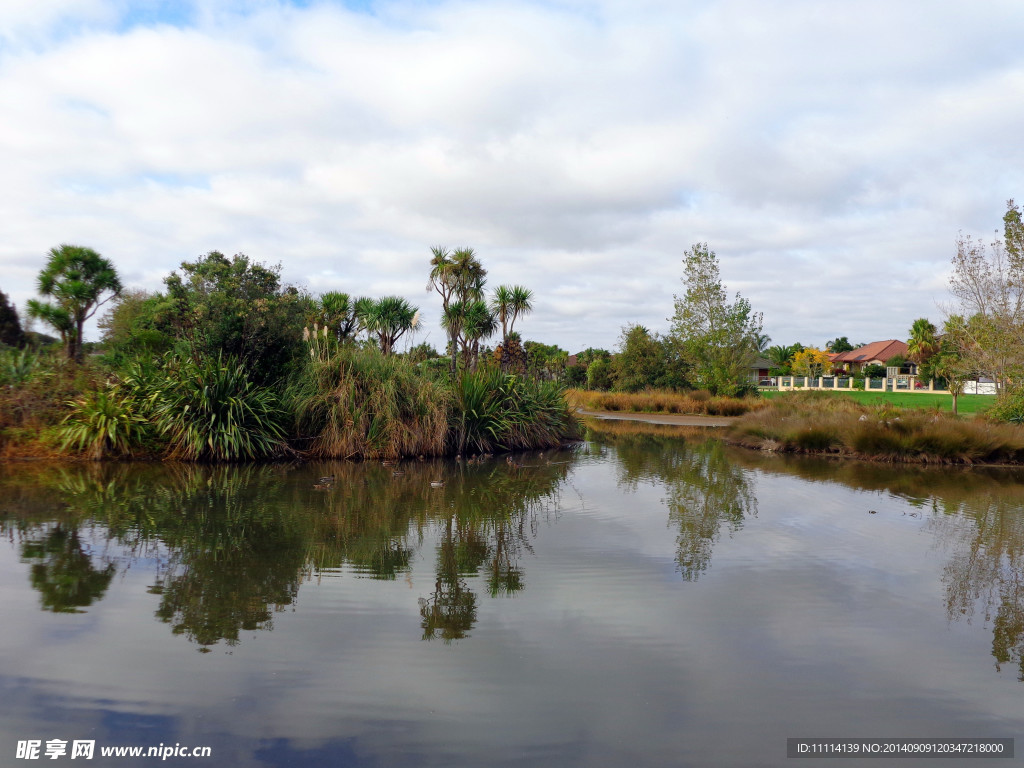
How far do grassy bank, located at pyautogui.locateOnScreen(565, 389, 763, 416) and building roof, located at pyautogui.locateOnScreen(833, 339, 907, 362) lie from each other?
53133mm

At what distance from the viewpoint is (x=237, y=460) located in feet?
43.1

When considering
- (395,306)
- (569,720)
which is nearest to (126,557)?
(569,720)

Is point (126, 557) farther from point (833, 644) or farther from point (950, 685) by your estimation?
point (950, 685)

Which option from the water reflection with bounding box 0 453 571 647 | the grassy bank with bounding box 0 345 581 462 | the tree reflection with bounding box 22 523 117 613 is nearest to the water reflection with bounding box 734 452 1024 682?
the water reflection with bounding box 0 453 571 647

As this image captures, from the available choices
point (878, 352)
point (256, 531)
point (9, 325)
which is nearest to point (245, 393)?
point (256, 531)

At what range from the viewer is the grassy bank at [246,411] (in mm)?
12773

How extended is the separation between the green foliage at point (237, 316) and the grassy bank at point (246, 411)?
1.36ft

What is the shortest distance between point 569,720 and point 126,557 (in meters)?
4.94

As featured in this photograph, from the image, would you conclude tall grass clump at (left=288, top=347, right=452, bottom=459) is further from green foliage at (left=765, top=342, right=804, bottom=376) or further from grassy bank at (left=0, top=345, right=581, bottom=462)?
green foliage at (left=765, top=342, right=804, bottom=376)

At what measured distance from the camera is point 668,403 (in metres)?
32.2

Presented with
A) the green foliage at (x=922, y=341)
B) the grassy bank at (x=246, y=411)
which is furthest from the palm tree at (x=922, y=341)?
the grassy bank at (x=246, y=411)

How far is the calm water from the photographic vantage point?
11.1 feet

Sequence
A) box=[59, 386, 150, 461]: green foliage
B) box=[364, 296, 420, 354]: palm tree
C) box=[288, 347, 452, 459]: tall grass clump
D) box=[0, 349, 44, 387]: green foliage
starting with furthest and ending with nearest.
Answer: box=[364, 296, 420, 354]: palm tree < box=[288, 347, 452, 459]: tall grass clump < box=[0, 349, 44, 387]: green foliage < box=[59, 386, 150, 461]: green foliage

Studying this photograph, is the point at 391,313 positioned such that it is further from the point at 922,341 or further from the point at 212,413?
the point at 922,341
